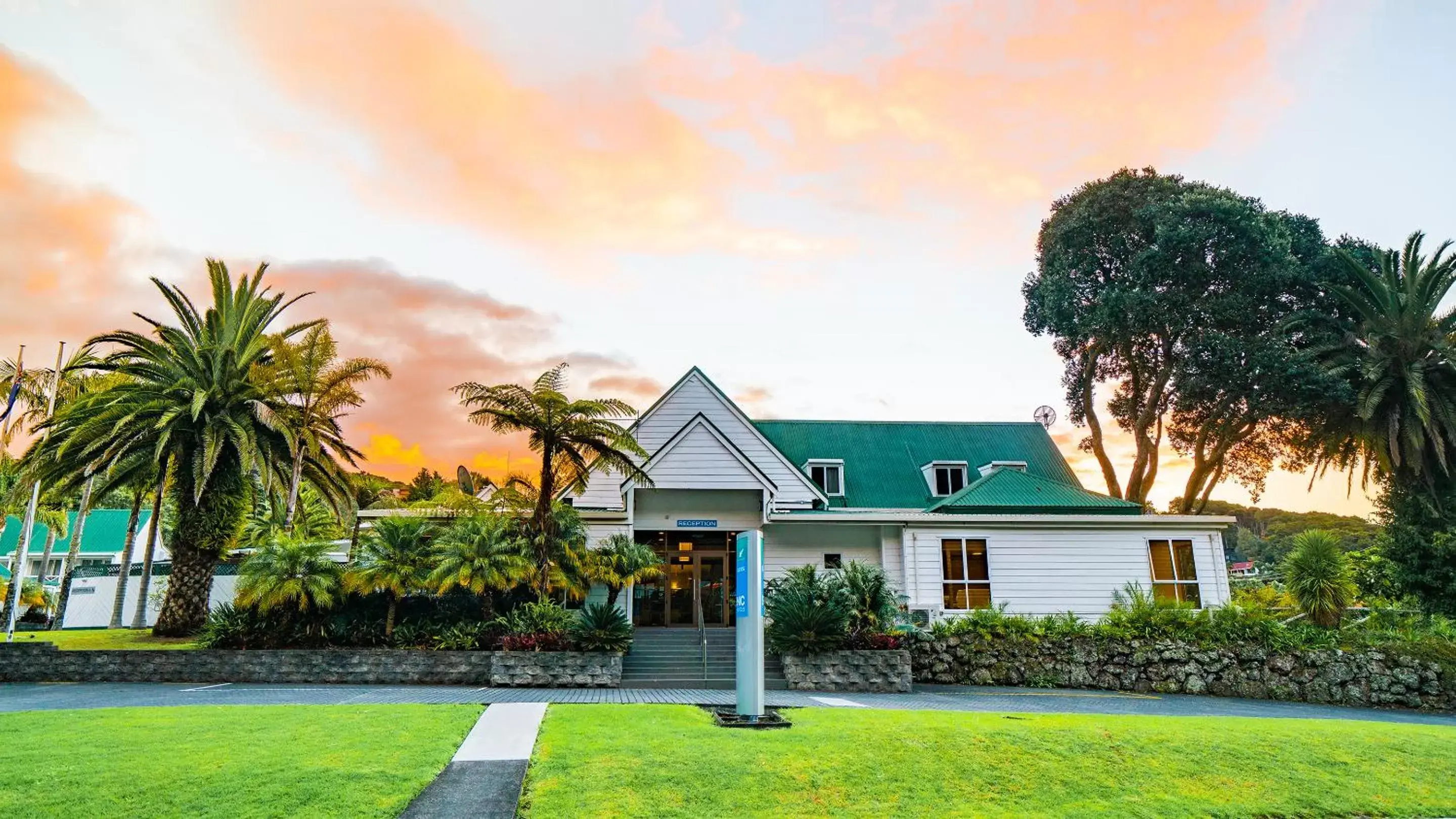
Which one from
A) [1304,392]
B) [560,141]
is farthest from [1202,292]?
[560,141]

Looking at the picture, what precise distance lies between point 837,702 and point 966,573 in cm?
1015

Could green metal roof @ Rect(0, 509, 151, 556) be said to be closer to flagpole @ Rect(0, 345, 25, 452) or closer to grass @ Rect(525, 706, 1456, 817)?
flagpole @ Rect(0, 345, 25, 452)

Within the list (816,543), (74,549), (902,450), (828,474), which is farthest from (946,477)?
(74,549)

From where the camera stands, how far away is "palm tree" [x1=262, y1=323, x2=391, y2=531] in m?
20.9

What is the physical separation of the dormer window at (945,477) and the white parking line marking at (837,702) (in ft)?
45.8

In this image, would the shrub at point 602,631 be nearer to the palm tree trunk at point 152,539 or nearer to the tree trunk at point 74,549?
the palm tree trunk at point 152,539

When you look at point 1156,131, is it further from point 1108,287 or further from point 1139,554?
point 1108,287

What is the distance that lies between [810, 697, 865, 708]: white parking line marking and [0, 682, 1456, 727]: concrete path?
1.1 inches

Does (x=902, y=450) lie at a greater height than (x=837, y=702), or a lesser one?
greater

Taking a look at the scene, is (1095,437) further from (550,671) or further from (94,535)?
(94,535)

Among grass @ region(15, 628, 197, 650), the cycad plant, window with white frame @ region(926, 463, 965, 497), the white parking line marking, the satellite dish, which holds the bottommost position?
the white parking line marking

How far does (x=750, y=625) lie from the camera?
1113cm

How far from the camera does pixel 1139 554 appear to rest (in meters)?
22.9

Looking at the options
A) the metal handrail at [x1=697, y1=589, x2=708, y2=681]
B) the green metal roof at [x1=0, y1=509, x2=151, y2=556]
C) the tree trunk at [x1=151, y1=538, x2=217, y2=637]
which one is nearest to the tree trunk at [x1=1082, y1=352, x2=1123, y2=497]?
the metal handrail at [x1=697, y1=589, x2=708, y2=681]
